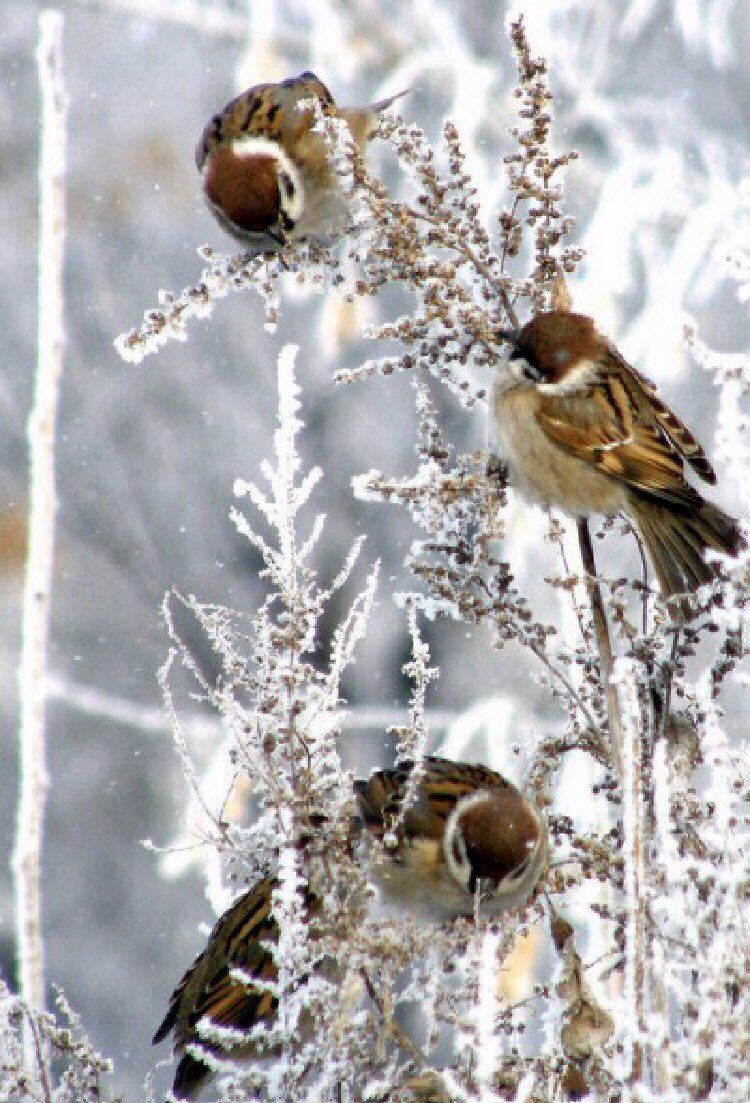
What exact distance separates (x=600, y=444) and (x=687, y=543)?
0.66ft

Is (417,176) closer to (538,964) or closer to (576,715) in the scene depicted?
(576,715)

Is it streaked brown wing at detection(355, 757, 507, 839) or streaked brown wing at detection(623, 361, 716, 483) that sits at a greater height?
streaked brown wing at detection(623, 361, 716, 483)

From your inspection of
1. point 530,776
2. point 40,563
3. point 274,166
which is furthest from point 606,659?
point 274,166

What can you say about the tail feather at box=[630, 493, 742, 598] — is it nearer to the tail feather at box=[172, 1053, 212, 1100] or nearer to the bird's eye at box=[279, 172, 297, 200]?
the tail feather at box=[172, 1053, 212, 1100]

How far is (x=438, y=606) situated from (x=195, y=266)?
367 centimetres

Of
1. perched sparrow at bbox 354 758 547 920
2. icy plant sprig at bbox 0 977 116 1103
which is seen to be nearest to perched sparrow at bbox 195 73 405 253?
perched sparrow at bbox 354 758 547 920

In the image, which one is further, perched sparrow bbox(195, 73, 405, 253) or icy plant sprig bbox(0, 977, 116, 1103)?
perched sparrow bbox(195, 73, 405, 253)

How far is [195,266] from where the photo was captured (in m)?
4.67

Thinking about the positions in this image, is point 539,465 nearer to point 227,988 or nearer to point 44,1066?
point 227,988

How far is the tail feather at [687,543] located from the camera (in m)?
1.30

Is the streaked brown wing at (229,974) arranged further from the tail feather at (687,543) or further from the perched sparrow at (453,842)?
the tail feather at (687,543)

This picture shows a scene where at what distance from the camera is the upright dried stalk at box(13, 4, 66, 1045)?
118 cm

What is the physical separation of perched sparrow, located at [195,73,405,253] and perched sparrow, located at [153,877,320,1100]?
2.02 feet

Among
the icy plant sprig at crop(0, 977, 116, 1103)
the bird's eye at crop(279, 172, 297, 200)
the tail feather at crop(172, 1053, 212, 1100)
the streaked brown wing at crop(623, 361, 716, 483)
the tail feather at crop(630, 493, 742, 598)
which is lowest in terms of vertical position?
the icy plant sprig at crop(0, 977, 116, 1103)
